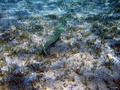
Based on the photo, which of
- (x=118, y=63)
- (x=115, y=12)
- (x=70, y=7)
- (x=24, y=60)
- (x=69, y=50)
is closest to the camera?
(x=118, y=63)

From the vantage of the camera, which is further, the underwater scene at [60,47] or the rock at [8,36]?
the rock at [8,36]

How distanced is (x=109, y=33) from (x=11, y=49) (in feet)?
9.20

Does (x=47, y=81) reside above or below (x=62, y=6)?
below

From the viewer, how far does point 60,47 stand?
5547 mm

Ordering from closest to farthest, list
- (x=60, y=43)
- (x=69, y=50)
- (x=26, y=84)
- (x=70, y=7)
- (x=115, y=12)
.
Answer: (x=26, y=84), (x=69, y=50), (x=60, y=43), (x=115, y=12), (x=70, y=7)

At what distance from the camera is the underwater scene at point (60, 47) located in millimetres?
4367

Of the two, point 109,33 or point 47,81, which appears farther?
point 109,33

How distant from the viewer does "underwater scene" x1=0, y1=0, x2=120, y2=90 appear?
4367 mm

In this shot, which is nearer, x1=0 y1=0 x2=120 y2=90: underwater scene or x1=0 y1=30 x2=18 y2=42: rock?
x1=0 y1=0 x2=120 y2=90: underwater scene

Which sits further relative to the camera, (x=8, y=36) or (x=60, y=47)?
(x=8, y=36)

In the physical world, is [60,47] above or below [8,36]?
below

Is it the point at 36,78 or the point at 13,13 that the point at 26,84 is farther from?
the point at 13,13

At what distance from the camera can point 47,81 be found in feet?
14.4

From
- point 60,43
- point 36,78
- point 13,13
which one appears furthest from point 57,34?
point 13,13
